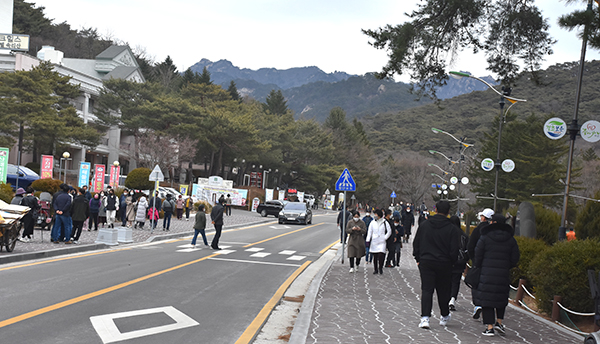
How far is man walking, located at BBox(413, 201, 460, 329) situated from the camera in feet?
24.2

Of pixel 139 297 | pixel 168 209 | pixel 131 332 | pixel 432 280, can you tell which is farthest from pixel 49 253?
pixel 432 280

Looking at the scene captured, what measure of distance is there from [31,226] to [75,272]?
6.10 m

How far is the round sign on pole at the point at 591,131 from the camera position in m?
11.4

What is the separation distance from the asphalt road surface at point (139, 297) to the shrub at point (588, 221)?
7396 millimetres

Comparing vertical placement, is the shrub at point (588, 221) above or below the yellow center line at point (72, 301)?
above

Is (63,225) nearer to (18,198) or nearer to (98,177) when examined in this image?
(18,198)

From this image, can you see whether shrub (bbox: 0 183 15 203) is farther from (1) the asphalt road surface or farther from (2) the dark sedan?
(2) the dark sedan

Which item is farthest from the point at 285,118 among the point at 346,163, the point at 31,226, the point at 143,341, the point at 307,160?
the point at 143,341

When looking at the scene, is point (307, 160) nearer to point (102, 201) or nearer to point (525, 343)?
point (102, 201)

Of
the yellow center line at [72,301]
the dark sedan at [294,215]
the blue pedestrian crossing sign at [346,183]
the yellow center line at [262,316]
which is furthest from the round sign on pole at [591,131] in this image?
the dark sedan at [294,215]

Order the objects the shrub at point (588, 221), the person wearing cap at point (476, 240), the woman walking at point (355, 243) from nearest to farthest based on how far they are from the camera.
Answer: the person wearing cap at point (476, 240)
the shrub at point (588, 221)
the woman walking at point (355, 243)

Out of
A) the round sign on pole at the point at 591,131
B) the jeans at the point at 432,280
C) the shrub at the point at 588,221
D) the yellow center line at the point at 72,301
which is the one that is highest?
the round sign on pole at the point at 591,131

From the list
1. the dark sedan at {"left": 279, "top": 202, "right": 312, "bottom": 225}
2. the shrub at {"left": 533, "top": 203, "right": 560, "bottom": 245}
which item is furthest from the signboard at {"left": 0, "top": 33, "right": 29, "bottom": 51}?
the shrub at {"left": 533, "top": 203, "right": 560, "bottom": 245}

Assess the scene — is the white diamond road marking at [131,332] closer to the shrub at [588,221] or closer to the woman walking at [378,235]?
the woman walking at [378,235]
